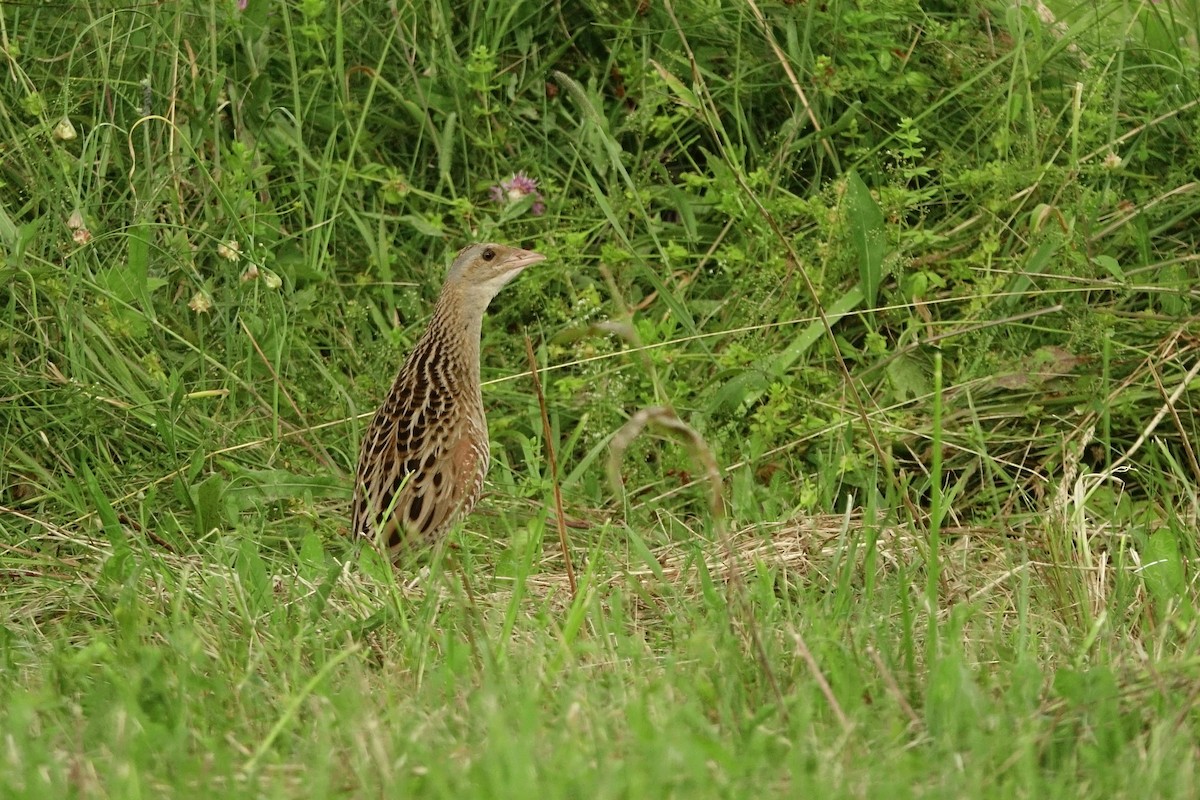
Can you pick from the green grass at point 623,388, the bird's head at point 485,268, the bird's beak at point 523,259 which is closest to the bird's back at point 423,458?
the green grass at point 623,388

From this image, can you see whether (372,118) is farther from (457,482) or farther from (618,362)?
(457,482)

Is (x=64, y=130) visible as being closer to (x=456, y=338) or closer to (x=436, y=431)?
(x=456, y=338)

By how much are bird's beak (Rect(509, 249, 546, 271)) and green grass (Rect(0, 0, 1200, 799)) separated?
30 cm

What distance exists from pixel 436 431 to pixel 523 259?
0.83m

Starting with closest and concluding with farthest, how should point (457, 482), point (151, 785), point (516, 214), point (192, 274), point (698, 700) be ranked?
point (151, 785), point (698, 700), point (457, 482), point (192, 274), point (516, 214)

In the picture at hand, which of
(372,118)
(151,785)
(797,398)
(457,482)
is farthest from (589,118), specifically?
(151,785)

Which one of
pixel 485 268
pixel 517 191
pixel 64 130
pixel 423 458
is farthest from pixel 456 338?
pixel 64 130

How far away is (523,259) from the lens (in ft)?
18.4

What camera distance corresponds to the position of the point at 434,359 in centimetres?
531

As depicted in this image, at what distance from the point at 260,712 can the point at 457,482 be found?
4.66 feet

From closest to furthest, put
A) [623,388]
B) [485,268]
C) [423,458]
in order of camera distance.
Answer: [423,458]
[485,268]
[623,388]

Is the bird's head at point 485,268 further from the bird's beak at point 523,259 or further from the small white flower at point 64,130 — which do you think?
the small white flower at point 64,130

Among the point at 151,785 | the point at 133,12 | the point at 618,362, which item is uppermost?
the point at 133,12

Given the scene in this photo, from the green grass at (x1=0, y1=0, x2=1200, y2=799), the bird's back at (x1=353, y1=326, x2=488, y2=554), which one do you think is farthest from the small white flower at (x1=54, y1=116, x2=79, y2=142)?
the bird's back at (x1=353, y1=326, x2=488, y2=554)
